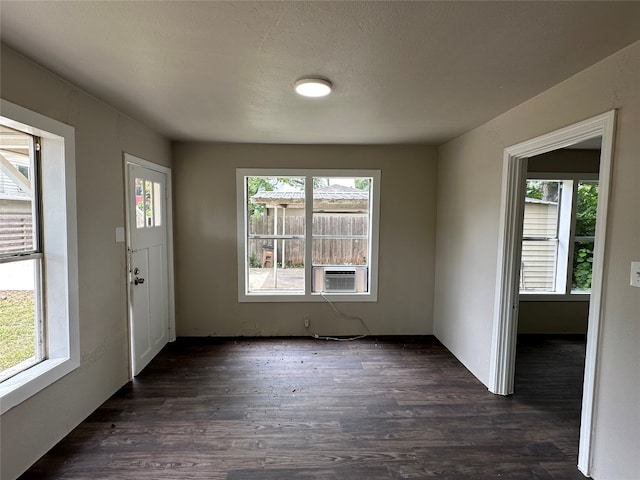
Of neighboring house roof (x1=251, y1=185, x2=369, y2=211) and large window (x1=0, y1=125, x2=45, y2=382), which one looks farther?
neighboring house roof (x1=251, y1=185, x2=369, y2=211)

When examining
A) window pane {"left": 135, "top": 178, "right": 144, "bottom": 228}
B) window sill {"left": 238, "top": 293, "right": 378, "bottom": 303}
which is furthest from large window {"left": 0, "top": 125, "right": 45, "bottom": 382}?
window sill {"left": 238, "top": 293, "right": 378, "bottom": 303}

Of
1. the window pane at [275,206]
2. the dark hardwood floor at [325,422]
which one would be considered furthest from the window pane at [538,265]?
the window pane at [275,206]

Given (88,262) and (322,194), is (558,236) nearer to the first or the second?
(322,194)

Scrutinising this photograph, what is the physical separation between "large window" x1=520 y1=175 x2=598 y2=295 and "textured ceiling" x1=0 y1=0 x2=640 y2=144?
2218 millimetres

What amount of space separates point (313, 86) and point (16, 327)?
2.32 meters

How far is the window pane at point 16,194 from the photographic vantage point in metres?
1.81

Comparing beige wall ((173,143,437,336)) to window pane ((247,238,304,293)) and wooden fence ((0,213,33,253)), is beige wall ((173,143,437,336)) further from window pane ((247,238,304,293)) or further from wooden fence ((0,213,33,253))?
wooden fence ((0,213,33,253))

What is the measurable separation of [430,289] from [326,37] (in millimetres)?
Result: 3286

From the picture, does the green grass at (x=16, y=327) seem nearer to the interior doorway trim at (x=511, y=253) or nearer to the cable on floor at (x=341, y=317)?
the cable on floor at (x=341, y=317)

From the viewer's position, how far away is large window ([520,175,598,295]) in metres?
4.08

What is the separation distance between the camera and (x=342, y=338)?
13.1ft

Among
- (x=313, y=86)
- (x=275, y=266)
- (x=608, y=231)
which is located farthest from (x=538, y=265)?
(x=313, y=86)

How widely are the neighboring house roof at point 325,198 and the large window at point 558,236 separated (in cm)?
219

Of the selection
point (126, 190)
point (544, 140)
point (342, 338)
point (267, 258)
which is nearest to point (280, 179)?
→ point (267, 258)
